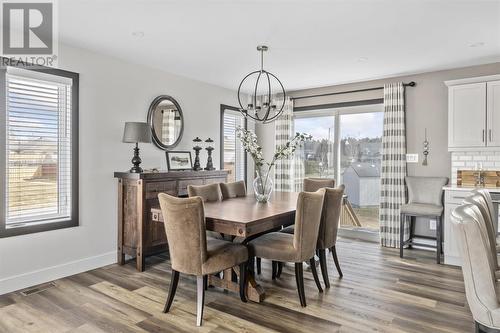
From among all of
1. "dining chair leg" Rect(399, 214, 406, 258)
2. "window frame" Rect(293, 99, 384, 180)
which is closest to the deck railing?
"window frame" Rect(293, 99, 384, 180)

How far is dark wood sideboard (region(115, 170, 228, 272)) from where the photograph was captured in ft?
13.0

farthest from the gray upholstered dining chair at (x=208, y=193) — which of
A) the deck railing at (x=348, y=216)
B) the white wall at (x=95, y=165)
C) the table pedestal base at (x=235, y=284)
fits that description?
the deck railing at (x=348, y=216)

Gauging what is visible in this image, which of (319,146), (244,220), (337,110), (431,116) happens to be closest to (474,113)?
(431,116)

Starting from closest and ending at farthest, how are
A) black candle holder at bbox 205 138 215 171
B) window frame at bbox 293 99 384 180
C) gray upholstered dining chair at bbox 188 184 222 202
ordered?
1. gray upholstered dining chair at bbox 188 184 222 202
2. black candle holder at bbox 205 138 215 171
3. window frame at bbox 293 99 384 180

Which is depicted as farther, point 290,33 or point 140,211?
point 140,211

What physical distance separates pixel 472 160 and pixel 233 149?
152 inches

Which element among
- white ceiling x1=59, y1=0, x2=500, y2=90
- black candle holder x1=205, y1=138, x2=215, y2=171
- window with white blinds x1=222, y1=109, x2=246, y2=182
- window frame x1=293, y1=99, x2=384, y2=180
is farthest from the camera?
window with white blinds x1=222, y1=109, x2=246, y2=182

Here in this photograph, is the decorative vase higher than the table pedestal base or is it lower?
higher

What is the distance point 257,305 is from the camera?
298 cm

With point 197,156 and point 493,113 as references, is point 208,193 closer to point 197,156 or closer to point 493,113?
point 197,156

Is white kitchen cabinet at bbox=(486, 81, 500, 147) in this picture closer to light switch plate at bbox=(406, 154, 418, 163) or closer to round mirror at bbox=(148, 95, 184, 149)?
light switch plate at bbox=(406, 154, 418, 163)

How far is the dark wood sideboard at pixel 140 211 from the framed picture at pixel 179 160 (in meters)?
0.57

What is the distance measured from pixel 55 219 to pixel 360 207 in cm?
454

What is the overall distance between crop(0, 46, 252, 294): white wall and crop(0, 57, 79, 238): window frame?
0.06 meters
